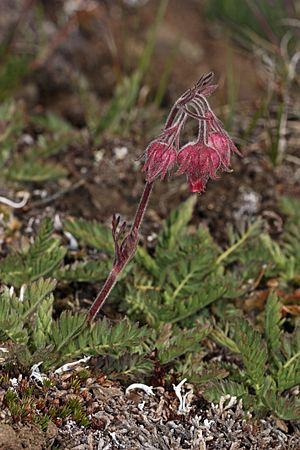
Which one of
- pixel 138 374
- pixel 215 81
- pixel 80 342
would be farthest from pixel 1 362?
pixel 215 81

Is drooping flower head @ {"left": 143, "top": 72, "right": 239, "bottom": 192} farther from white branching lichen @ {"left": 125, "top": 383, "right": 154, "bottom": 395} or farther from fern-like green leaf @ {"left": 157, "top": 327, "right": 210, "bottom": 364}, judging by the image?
white branching lichen @ {"left": 125, "top": 383, "right": 154, "bottom": 395}

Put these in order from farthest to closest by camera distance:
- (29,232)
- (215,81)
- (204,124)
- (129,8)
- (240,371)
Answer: (129,8)
(215,81)
(29,232)
(240,371)
(204,124)

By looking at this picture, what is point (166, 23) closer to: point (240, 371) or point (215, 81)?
point (215, 81)

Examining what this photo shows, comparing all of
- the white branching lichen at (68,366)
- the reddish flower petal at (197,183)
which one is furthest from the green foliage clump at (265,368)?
the reddish flower petal at (197,183)

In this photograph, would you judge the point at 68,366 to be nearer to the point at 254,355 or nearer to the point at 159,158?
the point at 254,355

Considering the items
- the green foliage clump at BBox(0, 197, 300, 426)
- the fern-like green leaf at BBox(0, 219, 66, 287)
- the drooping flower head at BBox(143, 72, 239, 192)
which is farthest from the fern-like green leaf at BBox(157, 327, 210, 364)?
the drooping flower head at BBox(143, 72, 239, 192)

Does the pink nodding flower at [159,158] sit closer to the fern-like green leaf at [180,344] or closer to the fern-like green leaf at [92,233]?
the fern-like green leaf at [180,344]

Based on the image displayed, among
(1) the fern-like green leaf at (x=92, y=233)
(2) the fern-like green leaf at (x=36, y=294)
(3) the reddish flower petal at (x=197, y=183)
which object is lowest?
(2) the fern-like green leaf at (x=36, y=294)
